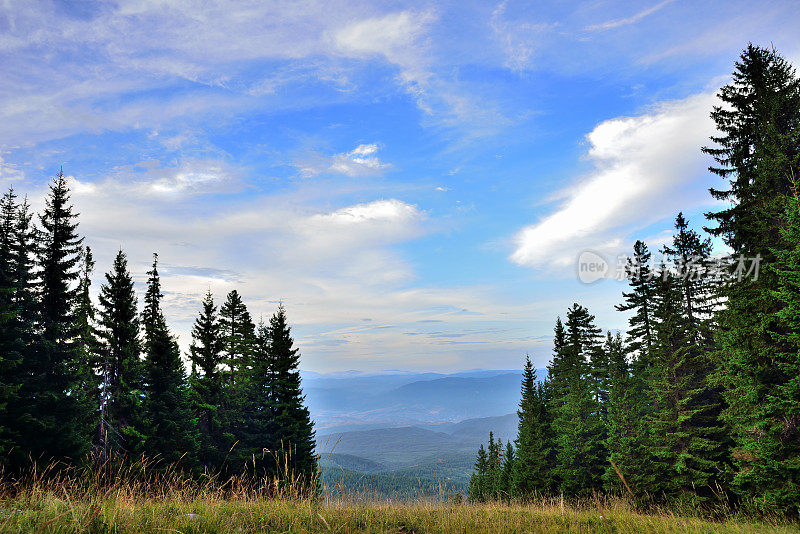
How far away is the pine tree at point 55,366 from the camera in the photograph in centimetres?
2002

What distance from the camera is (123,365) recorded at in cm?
2767

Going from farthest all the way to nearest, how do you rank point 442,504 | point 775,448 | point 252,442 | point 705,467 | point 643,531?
point 252,442
point 705,467
point 775,448
point 442,504
point 643,531

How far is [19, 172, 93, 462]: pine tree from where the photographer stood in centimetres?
2002

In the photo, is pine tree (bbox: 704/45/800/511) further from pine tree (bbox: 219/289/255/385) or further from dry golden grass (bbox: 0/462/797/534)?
pine tree (bbox: 219/289/255/385)

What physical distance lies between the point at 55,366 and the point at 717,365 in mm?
37546

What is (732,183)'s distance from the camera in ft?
72.8

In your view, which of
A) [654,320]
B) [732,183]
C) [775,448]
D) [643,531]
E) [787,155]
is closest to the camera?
[643,531]

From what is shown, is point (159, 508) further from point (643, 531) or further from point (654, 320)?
point (654, 320)

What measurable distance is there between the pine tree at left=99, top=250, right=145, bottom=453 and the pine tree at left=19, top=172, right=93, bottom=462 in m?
2.86

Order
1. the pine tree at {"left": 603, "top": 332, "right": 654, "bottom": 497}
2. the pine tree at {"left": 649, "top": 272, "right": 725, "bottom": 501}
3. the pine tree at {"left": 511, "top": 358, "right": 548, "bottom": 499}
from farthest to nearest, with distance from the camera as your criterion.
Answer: the pine tree at {"left": 511, "top": 358, "right": 548, "bottom": 499} → the pine tree at {"left": 603, "top": 332, "right": 654, "bottom": 497} → the pine tree at {"left": 649, "top": 272, "right": 725, "bottom": 501}

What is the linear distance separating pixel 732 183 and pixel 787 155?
12.5 feet

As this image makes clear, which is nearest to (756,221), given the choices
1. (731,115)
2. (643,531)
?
(731,115)

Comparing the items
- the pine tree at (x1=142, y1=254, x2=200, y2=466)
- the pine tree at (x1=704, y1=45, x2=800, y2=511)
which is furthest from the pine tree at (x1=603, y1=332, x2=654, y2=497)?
the pine tree at (x1=142, y1=254, x2=200, y2=466)

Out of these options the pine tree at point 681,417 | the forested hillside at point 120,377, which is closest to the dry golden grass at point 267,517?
the forested hillside at point 120,377
